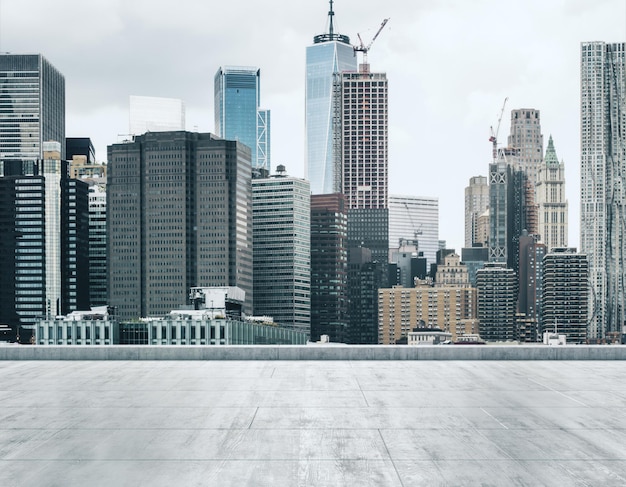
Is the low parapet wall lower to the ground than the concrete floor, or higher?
higher

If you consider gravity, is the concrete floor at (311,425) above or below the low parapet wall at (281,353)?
below

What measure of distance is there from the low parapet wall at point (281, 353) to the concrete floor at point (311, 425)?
232cm

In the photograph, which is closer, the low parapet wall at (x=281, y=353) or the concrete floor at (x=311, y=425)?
the concrete floor at (x=311, y=425)

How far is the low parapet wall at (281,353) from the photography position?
5778cm

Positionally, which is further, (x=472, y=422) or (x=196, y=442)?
(x=472, y=422)

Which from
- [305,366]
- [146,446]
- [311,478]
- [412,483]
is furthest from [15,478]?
[305,366]

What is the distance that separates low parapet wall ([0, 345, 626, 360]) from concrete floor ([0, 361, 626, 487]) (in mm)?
2321

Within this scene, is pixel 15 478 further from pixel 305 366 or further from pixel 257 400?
pixel 305 366

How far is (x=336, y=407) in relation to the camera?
42406 millimetres

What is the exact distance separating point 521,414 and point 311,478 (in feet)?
42.6

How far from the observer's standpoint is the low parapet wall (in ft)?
190

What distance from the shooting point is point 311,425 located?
39.0m

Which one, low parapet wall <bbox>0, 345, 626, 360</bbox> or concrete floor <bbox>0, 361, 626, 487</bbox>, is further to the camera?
low parapet wall <bbox>0, 345, 626, 360</bbox>

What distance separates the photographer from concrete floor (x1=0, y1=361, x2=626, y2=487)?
32.6 m
